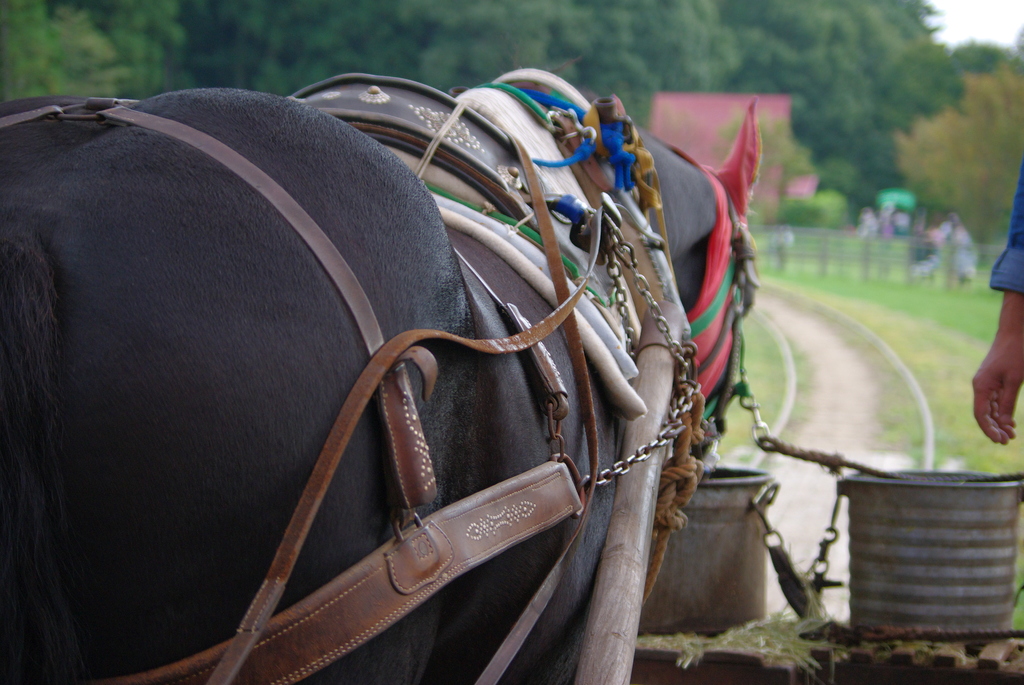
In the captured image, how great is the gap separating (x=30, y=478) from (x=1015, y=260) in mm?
2277

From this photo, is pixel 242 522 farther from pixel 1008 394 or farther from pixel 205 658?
pixel 1008 394

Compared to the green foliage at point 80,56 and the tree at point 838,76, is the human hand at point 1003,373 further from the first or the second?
the tree at point 838,76

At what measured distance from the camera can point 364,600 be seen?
1.10 m

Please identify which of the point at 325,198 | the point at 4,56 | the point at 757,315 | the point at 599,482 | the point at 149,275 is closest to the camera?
the point at 149,275

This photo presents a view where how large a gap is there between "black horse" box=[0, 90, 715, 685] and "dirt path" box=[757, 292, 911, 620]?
2806 millimetres

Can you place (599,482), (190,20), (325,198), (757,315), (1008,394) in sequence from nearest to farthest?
(325,198), (599,482), (1008,394), (757,315), (190,20)

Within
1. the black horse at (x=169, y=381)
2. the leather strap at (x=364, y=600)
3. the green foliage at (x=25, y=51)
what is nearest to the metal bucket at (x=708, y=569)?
the leather strap at (x=364, y=600)

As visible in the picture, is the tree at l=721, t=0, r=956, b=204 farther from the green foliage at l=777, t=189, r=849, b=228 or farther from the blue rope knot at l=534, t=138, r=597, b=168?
the blue rope knot at l=534, t=138, r=597, b=168

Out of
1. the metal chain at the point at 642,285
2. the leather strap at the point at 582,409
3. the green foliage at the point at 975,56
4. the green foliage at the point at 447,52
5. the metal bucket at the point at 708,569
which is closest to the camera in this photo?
the leather strap at the point at 582,409

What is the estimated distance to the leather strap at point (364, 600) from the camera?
41.5 inches

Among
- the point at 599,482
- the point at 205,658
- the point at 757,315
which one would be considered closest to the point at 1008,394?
the point at 599,482

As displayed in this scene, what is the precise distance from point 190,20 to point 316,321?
2786cm

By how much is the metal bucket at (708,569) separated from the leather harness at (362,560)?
1776mm

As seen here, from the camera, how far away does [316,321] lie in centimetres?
108
